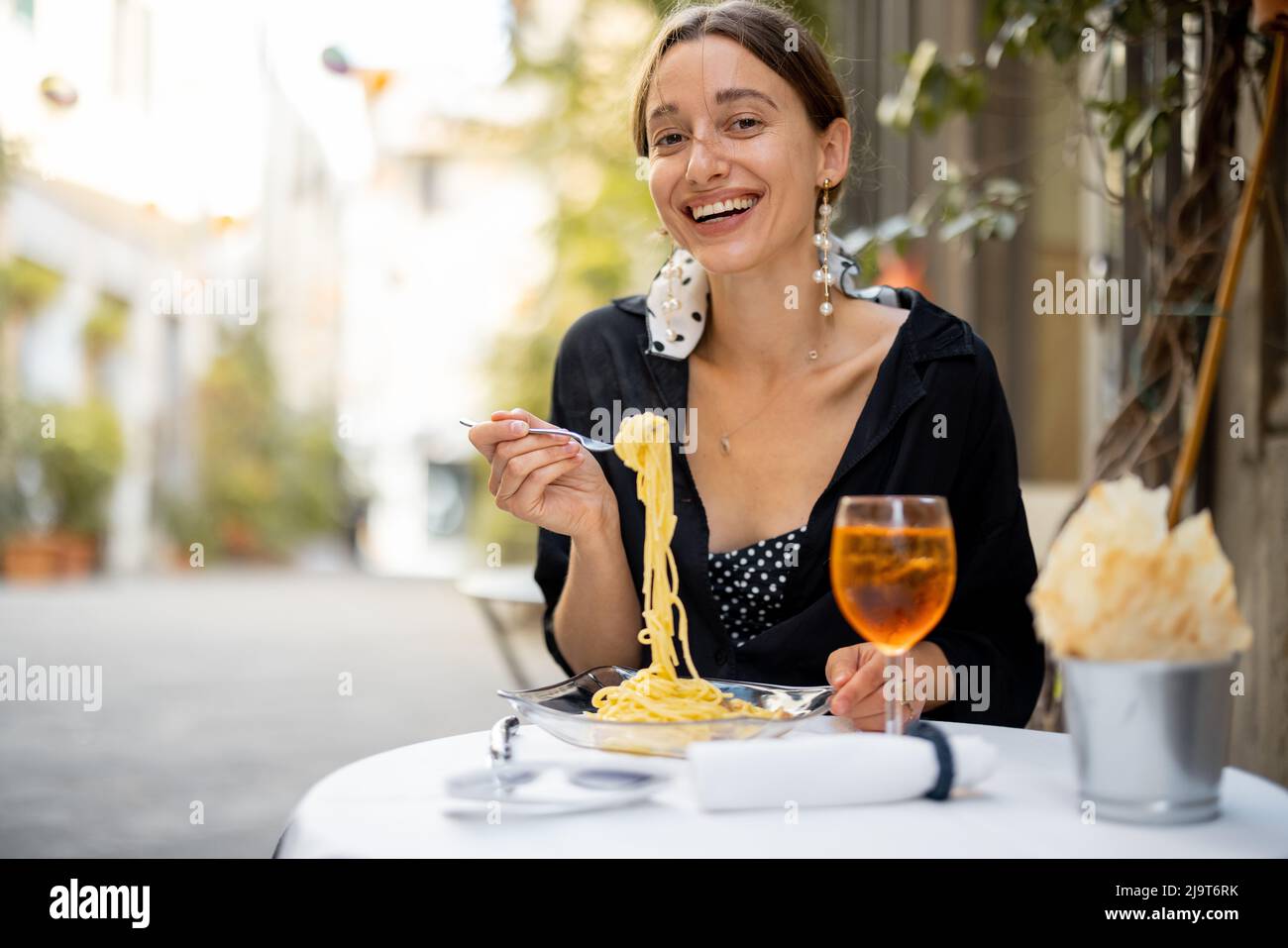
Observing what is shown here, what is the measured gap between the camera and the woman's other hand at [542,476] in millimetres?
1627

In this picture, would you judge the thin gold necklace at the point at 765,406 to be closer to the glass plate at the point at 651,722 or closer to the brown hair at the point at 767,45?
the brown hair at the point at 767,45

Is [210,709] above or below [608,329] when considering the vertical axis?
below

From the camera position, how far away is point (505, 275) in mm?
11242

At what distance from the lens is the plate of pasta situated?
1250 millimetres

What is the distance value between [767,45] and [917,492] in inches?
29.5

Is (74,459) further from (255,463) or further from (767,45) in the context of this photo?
(767,45)

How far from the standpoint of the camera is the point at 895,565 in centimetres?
117

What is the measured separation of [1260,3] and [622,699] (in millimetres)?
1537

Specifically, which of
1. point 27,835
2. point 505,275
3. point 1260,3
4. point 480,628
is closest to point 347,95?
point 505,275

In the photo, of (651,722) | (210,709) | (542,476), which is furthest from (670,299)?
(210,709)

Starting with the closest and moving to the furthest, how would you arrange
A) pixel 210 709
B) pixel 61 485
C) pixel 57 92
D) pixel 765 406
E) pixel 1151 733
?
pixel 1151 733 → pixel 765 406 → pixel 210 709 → pixel 57 92 → pixel 61 485

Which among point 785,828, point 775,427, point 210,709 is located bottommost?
point 210,709
